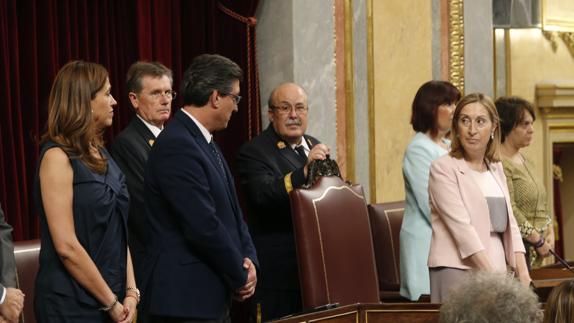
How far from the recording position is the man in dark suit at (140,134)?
14.3 ft

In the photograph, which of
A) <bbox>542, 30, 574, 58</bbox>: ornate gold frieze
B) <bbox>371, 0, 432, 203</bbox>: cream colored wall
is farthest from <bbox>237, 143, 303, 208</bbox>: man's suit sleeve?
<bbox>542, 30, 574, 58</bbox>: ornate gold frieze

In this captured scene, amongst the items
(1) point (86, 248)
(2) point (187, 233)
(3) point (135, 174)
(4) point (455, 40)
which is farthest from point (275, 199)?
(4) point (455, 40)

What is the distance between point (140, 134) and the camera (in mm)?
4480

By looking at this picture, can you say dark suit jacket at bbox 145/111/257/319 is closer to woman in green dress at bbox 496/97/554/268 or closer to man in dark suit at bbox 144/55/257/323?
man in dark suit at bbox 144/55/257/323

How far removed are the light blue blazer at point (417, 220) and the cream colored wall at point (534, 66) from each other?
110 inches

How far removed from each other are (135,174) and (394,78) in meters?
2.49

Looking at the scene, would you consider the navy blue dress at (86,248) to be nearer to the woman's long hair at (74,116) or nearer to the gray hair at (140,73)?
the woman's long hair at (74,116)

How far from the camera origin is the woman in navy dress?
11.1 ft

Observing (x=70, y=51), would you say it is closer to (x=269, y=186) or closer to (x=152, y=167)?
(x=269, y=186)

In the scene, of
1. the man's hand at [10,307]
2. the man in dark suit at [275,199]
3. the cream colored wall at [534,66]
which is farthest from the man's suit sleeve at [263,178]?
the cream colored wall at [534,66]

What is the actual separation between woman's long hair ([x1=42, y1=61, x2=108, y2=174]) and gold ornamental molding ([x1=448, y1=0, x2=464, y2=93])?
12.4 ft

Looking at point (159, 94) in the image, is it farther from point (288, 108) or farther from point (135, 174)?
point (288, 108)

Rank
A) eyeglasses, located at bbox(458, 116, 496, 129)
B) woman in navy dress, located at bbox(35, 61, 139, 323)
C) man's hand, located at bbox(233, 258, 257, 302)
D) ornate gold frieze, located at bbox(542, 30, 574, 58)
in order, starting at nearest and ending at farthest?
woman in navy dress, located at bbox(35, 61, 139, 323)
man's hand, located at bbox(233, 258, 257, 302)
eyeglasses, located at bbox(458, 116, 496, 129)
ornate gold frieze, located at bbox(542, 30, 574, 58)

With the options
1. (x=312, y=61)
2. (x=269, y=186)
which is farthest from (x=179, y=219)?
(x=312, y=61)
